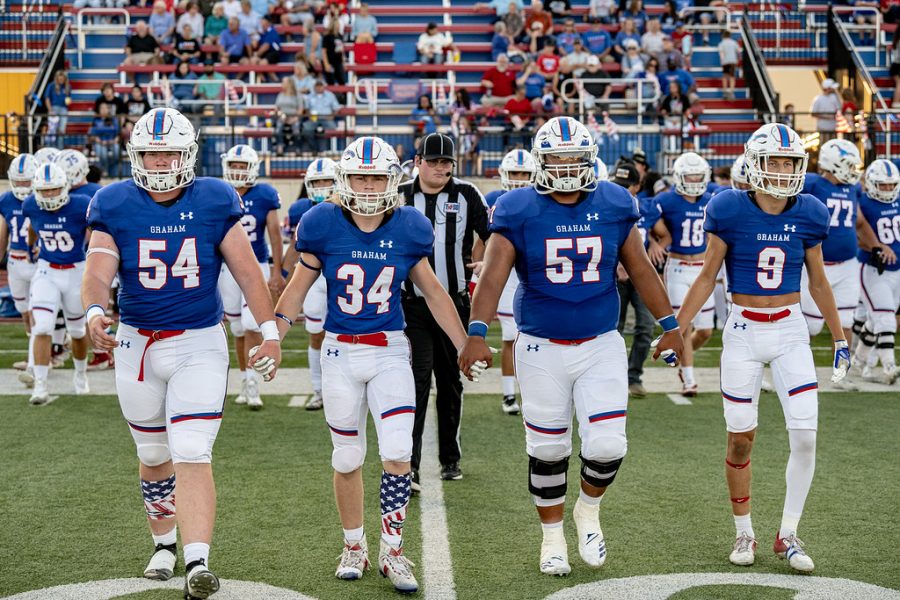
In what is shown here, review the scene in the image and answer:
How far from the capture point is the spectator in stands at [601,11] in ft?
66.8

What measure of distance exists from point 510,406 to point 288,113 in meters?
9.62

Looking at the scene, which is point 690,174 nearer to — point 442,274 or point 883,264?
point 883,264

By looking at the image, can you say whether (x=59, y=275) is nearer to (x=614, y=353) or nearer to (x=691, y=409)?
(x=691, y=409)

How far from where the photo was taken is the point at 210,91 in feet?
60.2

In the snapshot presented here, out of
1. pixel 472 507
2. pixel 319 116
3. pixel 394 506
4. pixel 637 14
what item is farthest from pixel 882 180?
pixel 637 14

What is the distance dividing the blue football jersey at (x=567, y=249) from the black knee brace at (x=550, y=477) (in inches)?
22.1

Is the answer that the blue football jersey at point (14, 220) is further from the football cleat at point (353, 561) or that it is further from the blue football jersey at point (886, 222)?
the blue football jersey at point (886, 222)

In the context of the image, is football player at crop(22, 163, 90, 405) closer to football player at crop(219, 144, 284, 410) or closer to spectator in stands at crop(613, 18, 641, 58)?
football player at crop(219, 144, 284, 410)

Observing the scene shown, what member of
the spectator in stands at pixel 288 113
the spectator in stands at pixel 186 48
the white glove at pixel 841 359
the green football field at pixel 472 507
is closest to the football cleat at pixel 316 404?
the green football field at pixel 472 507

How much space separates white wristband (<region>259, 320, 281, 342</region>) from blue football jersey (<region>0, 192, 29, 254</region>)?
551cm

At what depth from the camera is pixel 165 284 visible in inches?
189

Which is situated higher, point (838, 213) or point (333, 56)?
point (333, 56)

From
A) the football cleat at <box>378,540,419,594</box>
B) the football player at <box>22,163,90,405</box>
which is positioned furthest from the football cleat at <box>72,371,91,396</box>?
the football cleat at <box>378,540,419,594</box>

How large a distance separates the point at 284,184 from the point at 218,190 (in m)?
11.9
